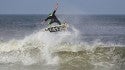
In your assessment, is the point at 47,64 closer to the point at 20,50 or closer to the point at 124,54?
the point at 20,50

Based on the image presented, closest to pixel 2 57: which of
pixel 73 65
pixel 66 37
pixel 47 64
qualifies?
pixel 47 64

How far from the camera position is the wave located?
2092cm

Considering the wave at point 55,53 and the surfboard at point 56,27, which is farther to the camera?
the surfboard at point 56,27

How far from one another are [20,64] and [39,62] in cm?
114

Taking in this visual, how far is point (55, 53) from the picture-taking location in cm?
2219

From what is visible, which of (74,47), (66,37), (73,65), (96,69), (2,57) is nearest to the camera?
(96,69)

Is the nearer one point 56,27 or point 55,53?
point 55,53

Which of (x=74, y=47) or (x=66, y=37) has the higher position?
(x=74, y=47)

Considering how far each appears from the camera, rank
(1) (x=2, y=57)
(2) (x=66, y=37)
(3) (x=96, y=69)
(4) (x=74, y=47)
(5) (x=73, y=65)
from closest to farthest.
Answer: (3) (x=96, y=69) < (5) (x=73, y=65) < (1) (x=2, y=57) < (4) (x=74, y=47) < (2) (x=66, y=37)

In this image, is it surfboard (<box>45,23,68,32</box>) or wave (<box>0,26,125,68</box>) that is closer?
wave (<box>0,26,125,68</box>)

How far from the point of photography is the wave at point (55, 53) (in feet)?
68.6

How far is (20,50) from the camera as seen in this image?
22391 millimetres

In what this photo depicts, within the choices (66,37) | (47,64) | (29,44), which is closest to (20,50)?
(29,44)

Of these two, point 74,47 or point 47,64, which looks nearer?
point 47,64
